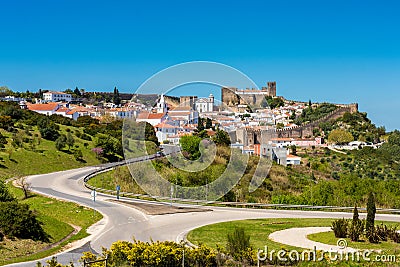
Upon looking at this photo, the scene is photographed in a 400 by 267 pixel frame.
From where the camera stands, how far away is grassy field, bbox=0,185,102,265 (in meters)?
13.2

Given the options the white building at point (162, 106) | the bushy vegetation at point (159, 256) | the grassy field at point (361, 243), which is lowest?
the grassy field at point (361, 243)

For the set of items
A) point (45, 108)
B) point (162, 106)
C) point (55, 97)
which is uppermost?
point (55, 97)

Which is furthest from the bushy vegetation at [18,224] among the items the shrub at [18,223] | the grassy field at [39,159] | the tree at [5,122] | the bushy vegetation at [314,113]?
the bushy vegetation at [314,113]

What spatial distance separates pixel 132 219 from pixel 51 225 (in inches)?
128

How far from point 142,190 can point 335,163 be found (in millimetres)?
38896

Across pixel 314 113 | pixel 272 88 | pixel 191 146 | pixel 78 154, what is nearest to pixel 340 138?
pixel 314 113

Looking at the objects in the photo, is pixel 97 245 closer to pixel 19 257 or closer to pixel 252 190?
pixel 19 257

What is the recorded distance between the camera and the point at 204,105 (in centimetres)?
2591

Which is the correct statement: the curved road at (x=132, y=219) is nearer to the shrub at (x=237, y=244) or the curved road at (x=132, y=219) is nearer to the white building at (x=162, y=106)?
the shrub at (x=237, y=244)

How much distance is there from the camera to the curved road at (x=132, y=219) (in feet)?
49.2

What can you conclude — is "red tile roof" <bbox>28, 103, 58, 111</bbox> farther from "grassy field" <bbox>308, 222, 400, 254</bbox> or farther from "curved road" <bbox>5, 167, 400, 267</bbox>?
"grassy field" <bbox>308, 222, 400, 254</bbox>

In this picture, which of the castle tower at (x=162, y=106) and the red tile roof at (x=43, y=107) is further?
the red tile roof at (x=43, y=107)

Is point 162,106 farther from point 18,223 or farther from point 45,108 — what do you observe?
point 45,108

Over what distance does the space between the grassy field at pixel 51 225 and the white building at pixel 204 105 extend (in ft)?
25.8
